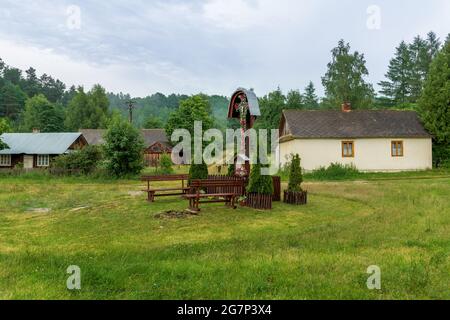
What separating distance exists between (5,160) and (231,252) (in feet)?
128

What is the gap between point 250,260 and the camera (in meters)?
5.61

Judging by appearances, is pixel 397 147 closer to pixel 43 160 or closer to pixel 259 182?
pixel 259 182

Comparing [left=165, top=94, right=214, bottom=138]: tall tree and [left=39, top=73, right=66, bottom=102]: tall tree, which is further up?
[left=39, top=73, right=66, bottom=102]: tall tree

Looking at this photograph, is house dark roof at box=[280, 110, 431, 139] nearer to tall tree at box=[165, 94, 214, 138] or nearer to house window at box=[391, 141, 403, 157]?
house window at box=[391, 141, 403, 157]

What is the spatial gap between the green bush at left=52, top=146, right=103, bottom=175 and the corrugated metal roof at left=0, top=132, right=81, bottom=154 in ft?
27.5

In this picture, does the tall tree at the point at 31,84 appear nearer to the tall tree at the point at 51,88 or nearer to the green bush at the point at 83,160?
the tall tree at the point at 51,88

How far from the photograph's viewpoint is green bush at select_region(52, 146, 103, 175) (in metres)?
28.2

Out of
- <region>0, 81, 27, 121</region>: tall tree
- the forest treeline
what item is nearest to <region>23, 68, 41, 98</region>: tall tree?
the forest treeline

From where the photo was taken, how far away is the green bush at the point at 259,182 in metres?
11.9

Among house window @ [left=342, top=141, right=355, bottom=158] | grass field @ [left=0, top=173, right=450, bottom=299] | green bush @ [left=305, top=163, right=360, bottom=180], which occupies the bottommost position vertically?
grass field @ [left=0, top=173, right=450, bottom=299]

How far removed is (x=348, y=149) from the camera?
27.5 meters

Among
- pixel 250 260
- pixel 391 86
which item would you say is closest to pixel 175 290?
pixel 250 260

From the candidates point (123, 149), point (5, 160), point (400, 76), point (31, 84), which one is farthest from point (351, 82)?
point (31, 84)
